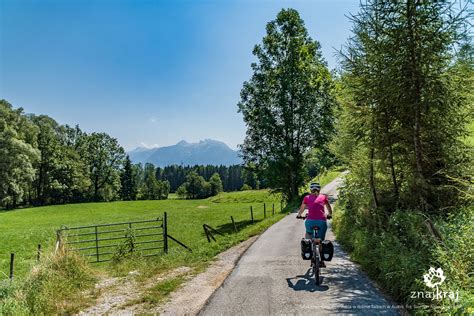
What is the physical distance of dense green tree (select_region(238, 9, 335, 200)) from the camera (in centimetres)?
3095

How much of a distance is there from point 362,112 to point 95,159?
279ft

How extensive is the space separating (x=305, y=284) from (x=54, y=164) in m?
75.4

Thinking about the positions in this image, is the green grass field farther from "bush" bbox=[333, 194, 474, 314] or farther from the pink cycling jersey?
"bush" bbox=[333, 194, 474, 314]

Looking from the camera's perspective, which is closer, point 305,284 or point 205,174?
point 305,284

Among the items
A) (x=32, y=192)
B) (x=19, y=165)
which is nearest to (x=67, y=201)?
(x=32, y=192)

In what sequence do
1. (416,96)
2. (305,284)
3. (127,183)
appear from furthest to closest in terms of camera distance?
(127,183) < (416,96) < (305,284)

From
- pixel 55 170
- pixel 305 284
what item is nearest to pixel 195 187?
pixel 55 170

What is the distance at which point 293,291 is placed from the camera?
279 inches

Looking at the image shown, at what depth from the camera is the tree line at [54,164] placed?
5450cm

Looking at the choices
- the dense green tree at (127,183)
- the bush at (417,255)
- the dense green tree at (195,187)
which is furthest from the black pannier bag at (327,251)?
the dense green tree at (195,187)

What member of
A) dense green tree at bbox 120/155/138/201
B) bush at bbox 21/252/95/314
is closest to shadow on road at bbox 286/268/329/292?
bush at bbox 21/252/95/314

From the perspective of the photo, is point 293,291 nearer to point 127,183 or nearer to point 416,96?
point 416,96

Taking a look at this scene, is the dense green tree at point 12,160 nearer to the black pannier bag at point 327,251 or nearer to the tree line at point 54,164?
the tree line at point 54,164

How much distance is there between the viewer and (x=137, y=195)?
108m
